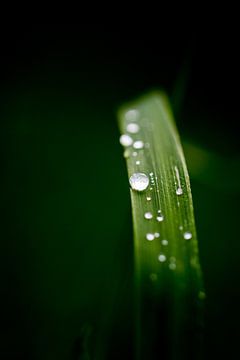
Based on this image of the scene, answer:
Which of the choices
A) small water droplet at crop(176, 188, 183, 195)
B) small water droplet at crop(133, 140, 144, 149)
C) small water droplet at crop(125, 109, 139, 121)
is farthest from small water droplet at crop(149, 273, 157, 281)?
small water droplet at crop(125, 109, 139, 121)

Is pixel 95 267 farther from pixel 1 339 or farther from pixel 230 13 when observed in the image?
pixel 230 13

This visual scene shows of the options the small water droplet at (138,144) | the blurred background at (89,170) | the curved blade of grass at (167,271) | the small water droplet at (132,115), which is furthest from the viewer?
the blurred background at (89,170)

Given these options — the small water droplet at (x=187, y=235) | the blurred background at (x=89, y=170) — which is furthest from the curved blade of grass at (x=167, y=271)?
the blurred background at (x=89, y=170)

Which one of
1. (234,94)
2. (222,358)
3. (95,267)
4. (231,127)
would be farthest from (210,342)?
(234,94)

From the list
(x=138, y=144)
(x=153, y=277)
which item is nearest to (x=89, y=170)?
(x=138, y=144)

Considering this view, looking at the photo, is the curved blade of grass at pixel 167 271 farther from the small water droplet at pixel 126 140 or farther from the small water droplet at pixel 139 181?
the small water droplet at pixel 126 140

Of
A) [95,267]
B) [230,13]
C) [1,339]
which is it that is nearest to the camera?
[1,339]
